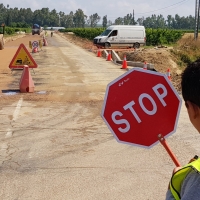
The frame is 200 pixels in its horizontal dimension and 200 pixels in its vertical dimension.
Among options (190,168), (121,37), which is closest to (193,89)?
(190,168)

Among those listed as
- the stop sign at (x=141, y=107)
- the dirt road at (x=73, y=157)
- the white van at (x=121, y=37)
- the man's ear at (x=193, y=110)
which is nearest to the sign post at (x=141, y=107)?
the stop sign at (x=141, y=107)

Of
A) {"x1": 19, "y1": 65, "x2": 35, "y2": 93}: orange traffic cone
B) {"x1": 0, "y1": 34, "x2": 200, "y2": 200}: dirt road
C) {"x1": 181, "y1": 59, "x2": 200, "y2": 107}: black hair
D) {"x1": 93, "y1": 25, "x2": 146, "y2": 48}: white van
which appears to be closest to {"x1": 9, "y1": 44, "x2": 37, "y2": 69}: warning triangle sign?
{"x1": 19, "y1": 65, "x2": 35, "y2": 93}: orange traffic cone

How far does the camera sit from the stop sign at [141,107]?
2.12m

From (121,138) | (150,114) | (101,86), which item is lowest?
(101,86)

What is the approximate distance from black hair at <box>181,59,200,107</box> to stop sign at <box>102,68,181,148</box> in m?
0.50

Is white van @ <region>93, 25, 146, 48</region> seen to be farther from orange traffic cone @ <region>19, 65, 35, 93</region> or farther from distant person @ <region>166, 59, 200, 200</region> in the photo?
distant person @ <region>166, 59, 200, 200</region>

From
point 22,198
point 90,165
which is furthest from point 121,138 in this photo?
point 90,165

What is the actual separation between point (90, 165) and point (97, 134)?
1.71m

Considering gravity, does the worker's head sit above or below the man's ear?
above

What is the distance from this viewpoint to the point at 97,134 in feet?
23.8

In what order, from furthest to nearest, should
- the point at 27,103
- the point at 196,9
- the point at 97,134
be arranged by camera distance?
the point at 196,9, the point at 27,103, the point at 97,134

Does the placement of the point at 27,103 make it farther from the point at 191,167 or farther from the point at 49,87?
the point at 191,167

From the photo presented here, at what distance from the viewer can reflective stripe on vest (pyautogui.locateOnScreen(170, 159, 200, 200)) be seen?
152 cm

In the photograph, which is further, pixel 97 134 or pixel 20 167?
pixel 97 134
